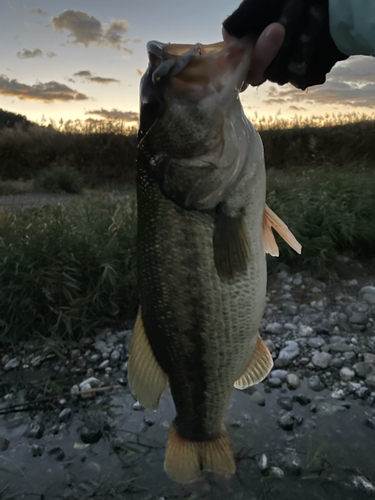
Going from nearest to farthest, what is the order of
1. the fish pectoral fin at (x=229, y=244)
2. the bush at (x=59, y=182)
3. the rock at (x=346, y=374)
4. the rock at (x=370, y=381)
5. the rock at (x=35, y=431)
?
the fish pectoral fin at (x=229, y=244)
the rock at (x=35, y=431)
the rock at (x=370, y=381)
the rock at (x=346, y=374)
the bush at (x=59, y=182)

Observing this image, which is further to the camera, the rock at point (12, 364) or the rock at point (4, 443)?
the rock at point (12, 364)

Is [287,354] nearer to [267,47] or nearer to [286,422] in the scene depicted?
[286,422]

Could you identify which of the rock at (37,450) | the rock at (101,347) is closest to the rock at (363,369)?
the rock at (101,347)

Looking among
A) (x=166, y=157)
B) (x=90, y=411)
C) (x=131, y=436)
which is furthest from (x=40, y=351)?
(x=166, y=157)

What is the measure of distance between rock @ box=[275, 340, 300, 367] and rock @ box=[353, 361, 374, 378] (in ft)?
1.64

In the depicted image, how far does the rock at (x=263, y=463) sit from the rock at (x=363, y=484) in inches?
20.1

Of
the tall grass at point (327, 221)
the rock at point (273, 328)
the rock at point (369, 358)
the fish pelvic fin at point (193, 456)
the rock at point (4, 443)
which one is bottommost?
the rock at point (4, 443)

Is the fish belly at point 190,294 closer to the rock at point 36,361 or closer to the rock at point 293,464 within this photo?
the rock at point 293,464

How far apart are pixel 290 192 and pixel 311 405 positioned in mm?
3880

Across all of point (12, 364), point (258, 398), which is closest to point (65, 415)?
point (12, 364)

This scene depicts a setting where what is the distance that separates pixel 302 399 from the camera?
309 centimetres

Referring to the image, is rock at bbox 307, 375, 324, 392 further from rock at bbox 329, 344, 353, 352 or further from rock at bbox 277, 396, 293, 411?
rock at bbox 329, 344, 353, 352

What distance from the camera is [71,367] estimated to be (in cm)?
373

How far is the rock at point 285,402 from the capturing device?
3041 millimetres
